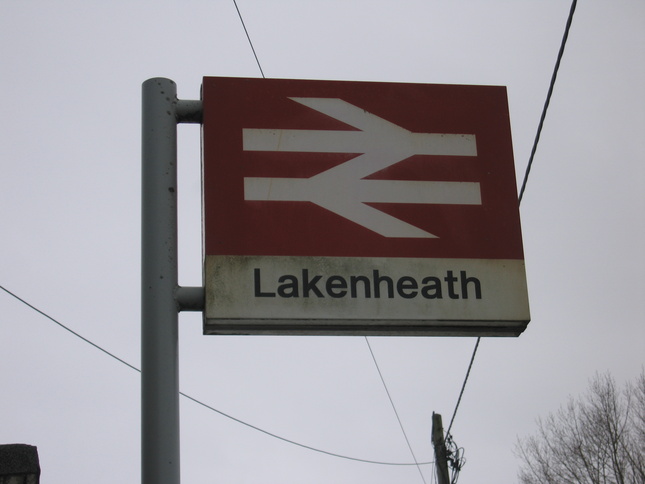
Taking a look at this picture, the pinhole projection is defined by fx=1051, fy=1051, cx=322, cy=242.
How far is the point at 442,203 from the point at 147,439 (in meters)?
1.09

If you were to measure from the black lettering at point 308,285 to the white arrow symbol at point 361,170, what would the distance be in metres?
0.21

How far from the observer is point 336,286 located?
2822 millimetres

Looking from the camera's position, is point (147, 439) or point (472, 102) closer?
point (147, 439)

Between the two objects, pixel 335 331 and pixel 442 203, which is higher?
pixel 442 203

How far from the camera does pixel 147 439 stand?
2.43m

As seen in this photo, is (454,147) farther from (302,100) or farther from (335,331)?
(335,331)

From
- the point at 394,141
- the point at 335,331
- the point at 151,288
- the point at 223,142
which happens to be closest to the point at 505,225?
the point at 394,141

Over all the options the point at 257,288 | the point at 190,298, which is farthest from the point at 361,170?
the point at 190,298

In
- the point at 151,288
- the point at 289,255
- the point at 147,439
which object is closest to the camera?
the point at 147,439

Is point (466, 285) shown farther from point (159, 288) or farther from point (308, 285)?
point (159, 288)

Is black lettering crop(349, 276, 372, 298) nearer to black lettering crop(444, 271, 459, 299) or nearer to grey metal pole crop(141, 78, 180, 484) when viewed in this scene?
black lettering crop(444, 271, 459, 299)

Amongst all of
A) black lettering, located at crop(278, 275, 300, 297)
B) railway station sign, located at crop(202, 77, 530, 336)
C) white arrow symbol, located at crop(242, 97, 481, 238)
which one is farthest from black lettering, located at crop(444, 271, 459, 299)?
black lettering, located at crop(278, 275, 300, 297)

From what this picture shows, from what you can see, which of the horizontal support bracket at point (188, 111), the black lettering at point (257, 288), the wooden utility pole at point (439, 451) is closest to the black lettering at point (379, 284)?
the black lettering at point (257, 288)

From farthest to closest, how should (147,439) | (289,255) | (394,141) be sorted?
(394,141), (289,255), (147,439)
